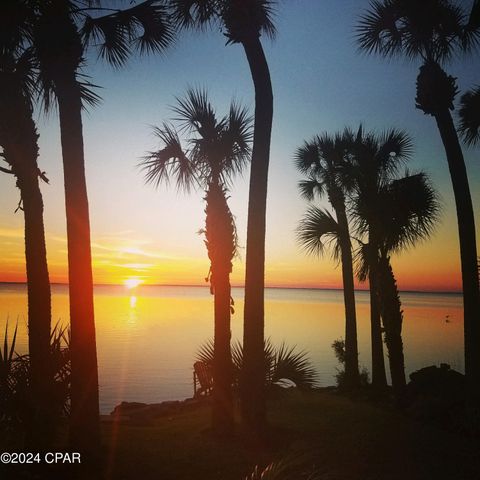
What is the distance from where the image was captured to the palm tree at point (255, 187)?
7.59 m

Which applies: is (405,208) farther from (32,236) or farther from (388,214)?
(32,236)

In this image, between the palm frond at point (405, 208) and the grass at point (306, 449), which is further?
the palm frond at point (405, 208)

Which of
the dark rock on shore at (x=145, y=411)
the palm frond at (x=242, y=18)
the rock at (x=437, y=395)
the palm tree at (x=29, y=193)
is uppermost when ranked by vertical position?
the palm frond at (x=242, y=18)

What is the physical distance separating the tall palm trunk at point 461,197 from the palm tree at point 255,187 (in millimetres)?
4663

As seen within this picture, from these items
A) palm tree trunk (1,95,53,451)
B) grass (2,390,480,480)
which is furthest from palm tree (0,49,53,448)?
grass (2,390,480,480)

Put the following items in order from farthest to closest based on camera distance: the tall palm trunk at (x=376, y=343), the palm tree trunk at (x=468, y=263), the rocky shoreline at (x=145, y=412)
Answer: the tall palm trunk at (x=376, y=343) → the rocky shoreline at (x=145, y=412) → the palm tree trunk at (x=468, y=263)

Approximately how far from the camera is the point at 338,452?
23.0 ft

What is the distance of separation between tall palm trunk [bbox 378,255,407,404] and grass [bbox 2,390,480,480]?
108 inches

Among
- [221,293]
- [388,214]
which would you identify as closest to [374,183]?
[388,214]

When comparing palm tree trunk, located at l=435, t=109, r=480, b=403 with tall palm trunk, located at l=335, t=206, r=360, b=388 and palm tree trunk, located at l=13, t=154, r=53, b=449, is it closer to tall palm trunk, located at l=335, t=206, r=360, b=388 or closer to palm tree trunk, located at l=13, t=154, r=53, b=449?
tall palm trunk, located at l=335, t=206, r=360, b=388

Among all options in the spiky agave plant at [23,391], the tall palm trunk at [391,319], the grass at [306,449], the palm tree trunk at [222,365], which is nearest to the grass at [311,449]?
the grass at [306,449]

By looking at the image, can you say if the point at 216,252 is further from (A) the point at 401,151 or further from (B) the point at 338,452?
(A) the point at 401,151

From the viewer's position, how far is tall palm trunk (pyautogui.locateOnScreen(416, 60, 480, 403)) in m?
9.48

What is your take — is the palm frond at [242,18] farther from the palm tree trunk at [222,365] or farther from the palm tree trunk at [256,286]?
the palm tree trunk at [222,365]
